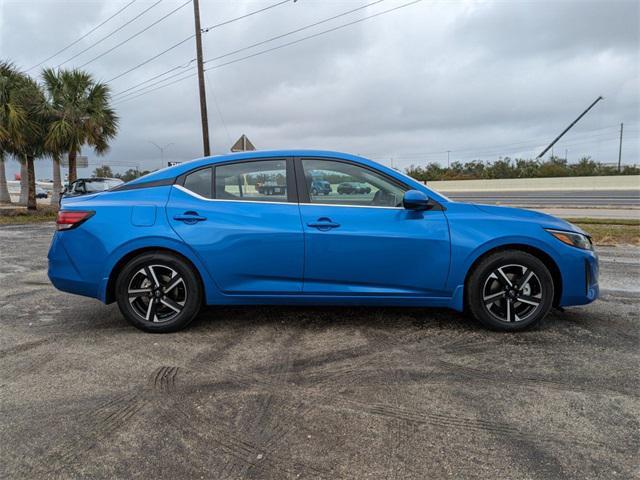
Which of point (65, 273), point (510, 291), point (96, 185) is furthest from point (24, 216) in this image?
point (510, 291)

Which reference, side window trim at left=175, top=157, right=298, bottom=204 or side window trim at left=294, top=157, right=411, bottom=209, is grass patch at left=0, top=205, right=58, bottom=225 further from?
side window trim at left=294, top=157, right=411, bottom=209

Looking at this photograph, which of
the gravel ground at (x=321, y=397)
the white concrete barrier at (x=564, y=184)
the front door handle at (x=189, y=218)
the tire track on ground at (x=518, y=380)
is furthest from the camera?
the white concrete barrier at (x=564, y=184)

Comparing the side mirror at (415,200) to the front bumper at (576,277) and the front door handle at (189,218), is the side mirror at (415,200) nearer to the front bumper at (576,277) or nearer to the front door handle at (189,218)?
the front bumper at (576,277)

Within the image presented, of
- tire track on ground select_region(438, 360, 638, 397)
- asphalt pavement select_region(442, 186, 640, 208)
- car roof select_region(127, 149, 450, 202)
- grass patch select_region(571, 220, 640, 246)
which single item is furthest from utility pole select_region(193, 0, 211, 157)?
tire track on ground select_region(438, 360, 638, 397)

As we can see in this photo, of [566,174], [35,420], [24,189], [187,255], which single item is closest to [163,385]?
[35,420]

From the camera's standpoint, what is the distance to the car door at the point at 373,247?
3.55 meters

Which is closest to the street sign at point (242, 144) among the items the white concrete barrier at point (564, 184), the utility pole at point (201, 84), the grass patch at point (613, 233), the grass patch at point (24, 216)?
the utility pole at point (201, 84)

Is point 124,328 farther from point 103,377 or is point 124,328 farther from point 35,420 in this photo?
point 35,420

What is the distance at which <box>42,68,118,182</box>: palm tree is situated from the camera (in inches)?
674

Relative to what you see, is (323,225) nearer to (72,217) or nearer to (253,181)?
(253,181)

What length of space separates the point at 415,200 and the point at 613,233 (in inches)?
335

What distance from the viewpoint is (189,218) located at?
364cm

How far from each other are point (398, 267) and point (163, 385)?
1.97 meters

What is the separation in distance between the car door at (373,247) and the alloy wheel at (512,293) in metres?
0.43
